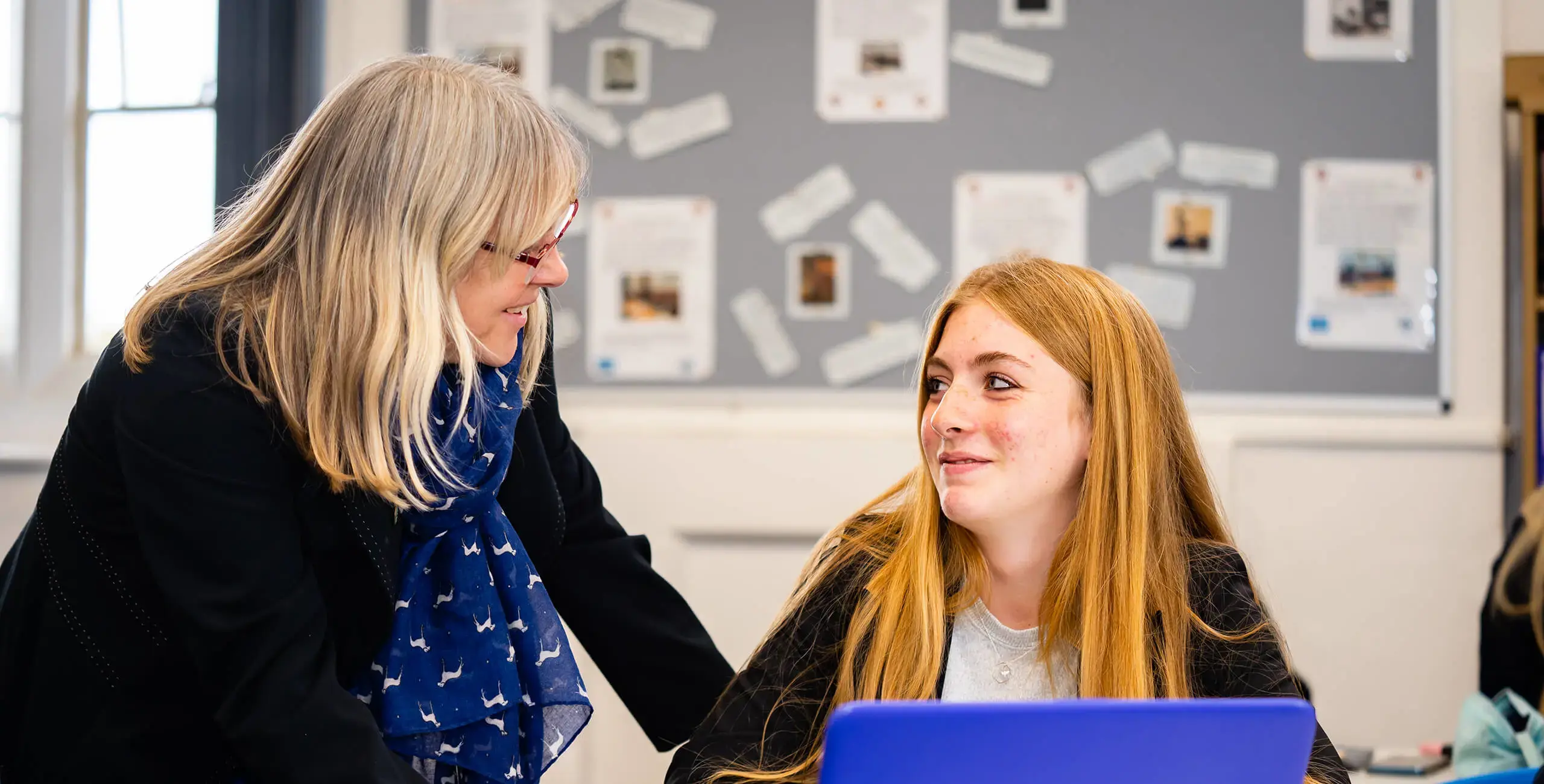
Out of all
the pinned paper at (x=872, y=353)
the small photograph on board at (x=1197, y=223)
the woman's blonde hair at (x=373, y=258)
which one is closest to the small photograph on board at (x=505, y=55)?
the pinned paper at (x=872, y=353)

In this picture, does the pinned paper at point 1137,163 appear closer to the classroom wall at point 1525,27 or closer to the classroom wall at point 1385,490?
the classroom wall at point 1385,490

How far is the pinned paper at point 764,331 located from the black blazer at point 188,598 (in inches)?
55.9

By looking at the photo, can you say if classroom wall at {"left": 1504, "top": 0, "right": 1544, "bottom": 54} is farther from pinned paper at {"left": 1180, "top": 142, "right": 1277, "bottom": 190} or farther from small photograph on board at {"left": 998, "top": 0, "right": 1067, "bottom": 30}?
small photograph on board at {"left": 998, "top": 0, "right": 1067, "bottom": 30}

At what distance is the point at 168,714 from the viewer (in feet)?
4.26

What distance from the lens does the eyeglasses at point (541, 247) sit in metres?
1.34

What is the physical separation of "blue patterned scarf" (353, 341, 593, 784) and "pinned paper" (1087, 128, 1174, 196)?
1.51 meters

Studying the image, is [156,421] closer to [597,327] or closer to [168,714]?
[168,714]

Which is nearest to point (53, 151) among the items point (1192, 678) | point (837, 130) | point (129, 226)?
point (129, 226)

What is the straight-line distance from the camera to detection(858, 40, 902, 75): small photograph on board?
2676 mm

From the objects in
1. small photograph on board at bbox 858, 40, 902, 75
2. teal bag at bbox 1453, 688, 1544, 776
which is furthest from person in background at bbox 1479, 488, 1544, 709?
small photograph on board at bbox 858, 40, 902, 75

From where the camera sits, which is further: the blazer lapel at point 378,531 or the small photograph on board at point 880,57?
the small photograph on board at point 880,57

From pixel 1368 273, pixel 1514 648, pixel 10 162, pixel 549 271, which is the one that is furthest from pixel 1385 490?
pixel 10 162

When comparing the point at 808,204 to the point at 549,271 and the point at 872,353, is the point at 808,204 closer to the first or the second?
the point at 872,353

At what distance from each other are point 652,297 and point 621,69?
48cm
